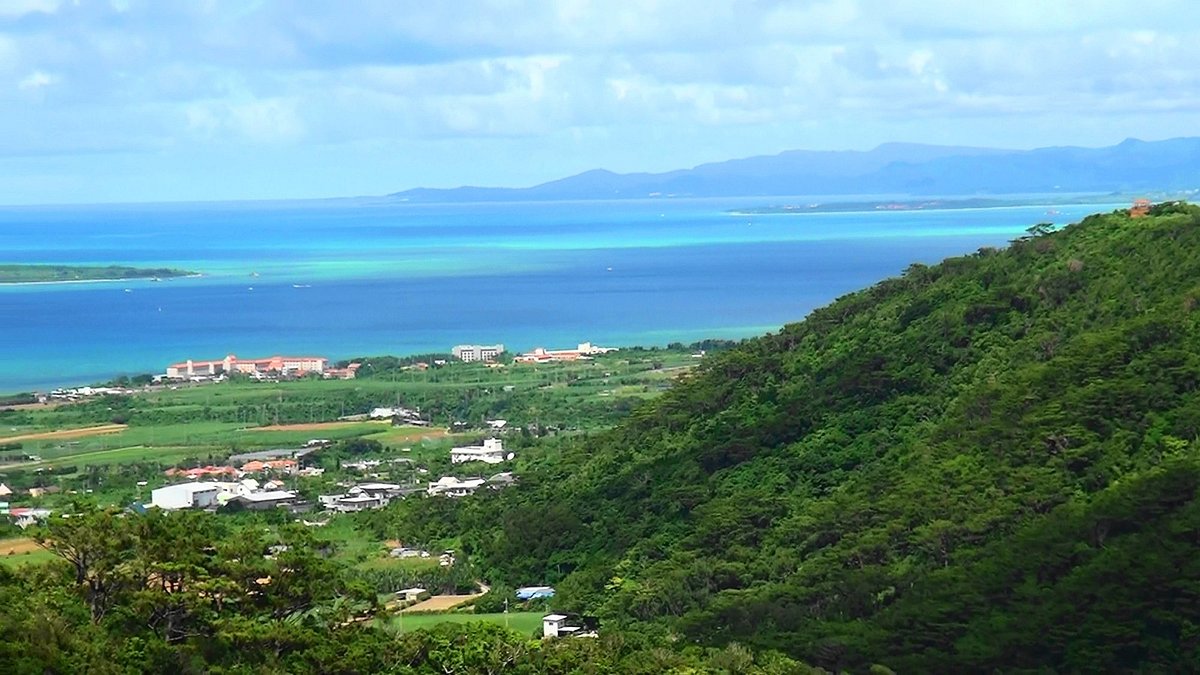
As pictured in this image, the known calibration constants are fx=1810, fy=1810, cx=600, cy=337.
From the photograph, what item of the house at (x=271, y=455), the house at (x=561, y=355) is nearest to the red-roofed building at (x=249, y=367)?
the house at (x=561, y=355)

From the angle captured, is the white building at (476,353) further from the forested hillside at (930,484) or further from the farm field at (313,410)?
the forested hillside at (930,484)

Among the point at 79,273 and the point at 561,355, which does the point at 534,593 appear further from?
the point at 79,273

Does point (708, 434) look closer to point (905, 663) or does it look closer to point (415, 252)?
point (905, 663)

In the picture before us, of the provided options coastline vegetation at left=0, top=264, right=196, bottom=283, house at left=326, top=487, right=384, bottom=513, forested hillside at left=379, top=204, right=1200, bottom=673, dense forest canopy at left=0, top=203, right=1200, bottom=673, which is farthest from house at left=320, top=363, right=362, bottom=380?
coastline vegetation at left=0, top=264, right=196, bottom=283

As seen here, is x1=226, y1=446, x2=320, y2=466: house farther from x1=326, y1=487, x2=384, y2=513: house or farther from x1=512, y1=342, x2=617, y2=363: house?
x1=512, y1=342, x2=617, y2=363: house

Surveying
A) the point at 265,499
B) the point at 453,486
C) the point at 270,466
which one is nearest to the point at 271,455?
the point at 270,466
